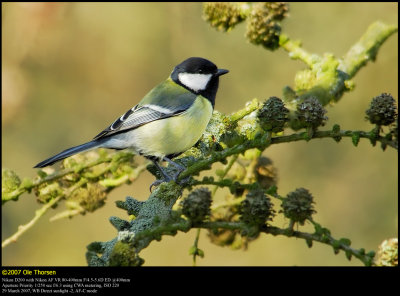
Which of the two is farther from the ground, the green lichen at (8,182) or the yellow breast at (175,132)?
the yellow breast at (175,132)

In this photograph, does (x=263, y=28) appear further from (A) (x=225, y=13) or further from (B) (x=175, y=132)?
(B) (x=175, y=132)

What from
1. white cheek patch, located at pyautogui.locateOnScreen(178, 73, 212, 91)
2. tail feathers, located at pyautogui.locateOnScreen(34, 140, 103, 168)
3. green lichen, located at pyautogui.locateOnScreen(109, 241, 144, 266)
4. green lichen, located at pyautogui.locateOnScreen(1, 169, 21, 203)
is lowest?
green lichen, located at pyautogui.locateOnScreen(109, 241, 144, 266)

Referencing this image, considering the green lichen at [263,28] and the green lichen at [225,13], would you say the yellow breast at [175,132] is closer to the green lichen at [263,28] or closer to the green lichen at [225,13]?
the green lichen at [263,28]

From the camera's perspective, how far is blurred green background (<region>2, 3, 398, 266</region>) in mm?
3949

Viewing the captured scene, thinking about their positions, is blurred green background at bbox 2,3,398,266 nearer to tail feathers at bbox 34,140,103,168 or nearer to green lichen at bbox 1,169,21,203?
tail feathers at bbox 34,140,103,168

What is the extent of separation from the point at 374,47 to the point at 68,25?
2.54m

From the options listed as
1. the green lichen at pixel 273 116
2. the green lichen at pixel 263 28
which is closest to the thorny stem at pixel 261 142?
the green lichen at pixel 273 116

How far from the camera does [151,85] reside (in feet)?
14.4

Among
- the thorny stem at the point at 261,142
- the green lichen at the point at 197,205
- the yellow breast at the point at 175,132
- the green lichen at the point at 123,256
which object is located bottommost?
the green lichen at the point at 123,256

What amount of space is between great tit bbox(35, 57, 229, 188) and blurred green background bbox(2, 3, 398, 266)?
4.62 feet

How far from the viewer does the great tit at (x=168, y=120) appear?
2562 millimetres

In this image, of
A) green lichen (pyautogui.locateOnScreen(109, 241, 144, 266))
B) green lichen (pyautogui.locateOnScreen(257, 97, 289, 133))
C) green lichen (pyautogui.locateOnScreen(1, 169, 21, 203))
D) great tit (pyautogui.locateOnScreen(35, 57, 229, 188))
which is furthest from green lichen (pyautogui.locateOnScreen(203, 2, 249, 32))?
green lichen (pyautogui.locateOnScreen(109, 241, 144, 266))

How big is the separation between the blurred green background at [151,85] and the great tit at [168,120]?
1.41 meters
